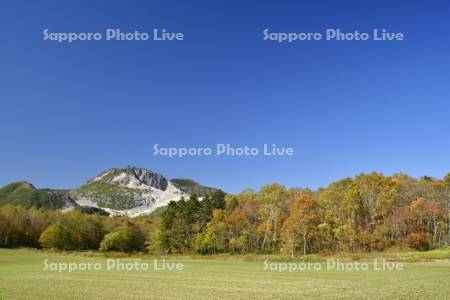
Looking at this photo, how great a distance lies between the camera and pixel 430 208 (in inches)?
4186

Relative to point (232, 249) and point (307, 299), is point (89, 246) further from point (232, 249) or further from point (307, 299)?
point (307, 299)

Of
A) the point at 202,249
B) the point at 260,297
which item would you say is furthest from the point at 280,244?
the point at 260,297

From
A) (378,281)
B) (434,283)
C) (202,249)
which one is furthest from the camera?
Answer: (202,249)

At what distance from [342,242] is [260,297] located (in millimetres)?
82798

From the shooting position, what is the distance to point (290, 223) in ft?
343

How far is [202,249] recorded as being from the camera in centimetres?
12025

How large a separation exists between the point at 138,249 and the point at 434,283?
4919 inches

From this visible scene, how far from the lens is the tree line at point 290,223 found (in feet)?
341

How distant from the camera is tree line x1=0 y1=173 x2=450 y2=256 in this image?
104000 mm

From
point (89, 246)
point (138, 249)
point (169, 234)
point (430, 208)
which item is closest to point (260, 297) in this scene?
point (430, 208)

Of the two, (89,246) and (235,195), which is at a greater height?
(235,195)

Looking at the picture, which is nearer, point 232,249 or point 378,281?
point 378,281

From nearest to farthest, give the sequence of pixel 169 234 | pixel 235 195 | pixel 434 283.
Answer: pixel 434 283, pixel 169 234, pixel 235 195

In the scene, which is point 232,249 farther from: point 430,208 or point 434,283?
point 434,283
